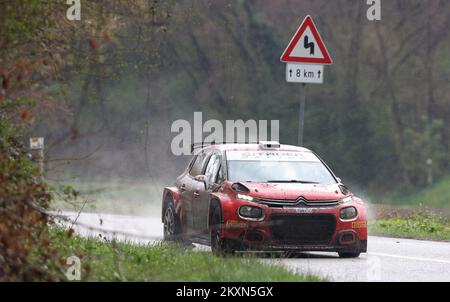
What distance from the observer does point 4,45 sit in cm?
1022

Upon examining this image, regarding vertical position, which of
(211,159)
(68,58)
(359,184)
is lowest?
(359,184)

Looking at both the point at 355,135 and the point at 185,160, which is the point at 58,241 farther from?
the point at 355,135

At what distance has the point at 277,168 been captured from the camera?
15.8m

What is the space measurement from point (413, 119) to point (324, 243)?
38.2 m

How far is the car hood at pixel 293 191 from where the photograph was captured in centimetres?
1466

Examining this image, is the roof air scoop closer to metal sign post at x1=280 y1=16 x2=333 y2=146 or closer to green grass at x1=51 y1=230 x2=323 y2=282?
green grass at x1=51 y1=230 x2=323 y2=282

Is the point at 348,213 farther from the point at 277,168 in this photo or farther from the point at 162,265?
the point at 162,265

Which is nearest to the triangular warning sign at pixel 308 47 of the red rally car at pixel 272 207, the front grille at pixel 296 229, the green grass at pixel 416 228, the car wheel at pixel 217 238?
the red rally car at pixel 272 207

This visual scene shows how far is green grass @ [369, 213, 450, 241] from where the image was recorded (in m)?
20.5

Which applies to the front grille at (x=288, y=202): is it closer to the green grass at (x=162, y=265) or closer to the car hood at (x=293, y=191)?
the car hood at (x=293, y=191)

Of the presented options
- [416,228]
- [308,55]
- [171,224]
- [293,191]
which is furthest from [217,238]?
[416,228]

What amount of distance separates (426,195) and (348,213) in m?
32.3

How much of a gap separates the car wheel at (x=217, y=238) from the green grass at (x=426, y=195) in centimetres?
3023
